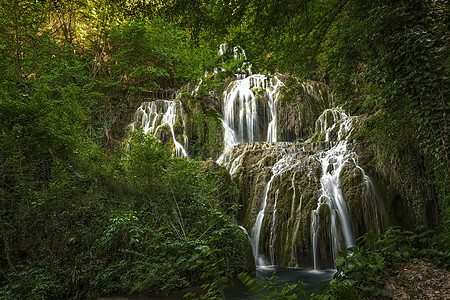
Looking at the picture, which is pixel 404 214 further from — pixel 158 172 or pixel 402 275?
pixel 158 172

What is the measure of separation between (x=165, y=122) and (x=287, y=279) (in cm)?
1235

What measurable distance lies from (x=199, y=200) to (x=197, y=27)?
4.74 meters

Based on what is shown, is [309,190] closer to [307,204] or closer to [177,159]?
[307,204]

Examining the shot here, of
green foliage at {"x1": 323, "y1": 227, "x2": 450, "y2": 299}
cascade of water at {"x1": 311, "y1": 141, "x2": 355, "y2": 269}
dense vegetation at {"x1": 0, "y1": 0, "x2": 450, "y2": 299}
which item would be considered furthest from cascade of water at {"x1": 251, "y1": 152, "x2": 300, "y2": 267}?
green foliage at {"x1": 323, "y1": 227, "x2": 450, "y2": 299}

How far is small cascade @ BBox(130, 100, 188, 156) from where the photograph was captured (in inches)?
603

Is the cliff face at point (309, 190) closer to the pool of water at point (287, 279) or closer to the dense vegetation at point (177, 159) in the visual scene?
the pool of water at point (287, 279)

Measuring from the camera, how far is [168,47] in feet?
58.1

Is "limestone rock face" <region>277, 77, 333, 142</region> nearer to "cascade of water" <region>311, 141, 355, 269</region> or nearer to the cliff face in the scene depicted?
the cliff face

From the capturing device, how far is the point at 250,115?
15945 millimetres

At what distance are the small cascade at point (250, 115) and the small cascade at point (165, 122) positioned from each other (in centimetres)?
293

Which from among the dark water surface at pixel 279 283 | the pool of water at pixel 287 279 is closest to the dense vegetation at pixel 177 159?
the dark water surface at pixel 279 283

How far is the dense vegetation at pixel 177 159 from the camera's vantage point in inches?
148

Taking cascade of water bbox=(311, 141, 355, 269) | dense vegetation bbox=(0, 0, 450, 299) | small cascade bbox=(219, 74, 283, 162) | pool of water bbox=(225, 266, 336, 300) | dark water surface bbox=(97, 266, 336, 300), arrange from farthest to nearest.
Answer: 1. small cascade bbox=(219, 74, 283, 162)
2. cascade of water bbox=(311, 141, 355, 269)
3. pool of water bbox=(225, 266, 336, 300)
4. dark water surface bbox=(97, 266, 336, 300)
5. dense vegetation bbox=(0, 0, 450, 299)

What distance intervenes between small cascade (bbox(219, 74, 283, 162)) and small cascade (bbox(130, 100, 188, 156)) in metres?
2.93
